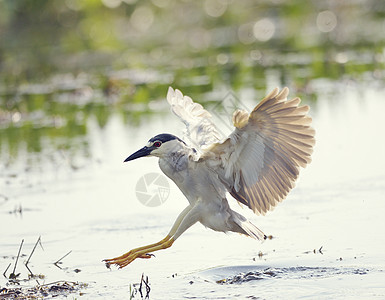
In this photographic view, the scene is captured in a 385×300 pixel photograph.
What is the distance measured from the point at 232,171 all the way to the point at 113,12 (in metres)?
21.3

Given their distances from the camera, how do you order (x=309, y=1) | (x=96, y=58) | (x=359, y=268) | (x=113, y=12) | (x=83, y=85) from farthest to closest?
1. (x=309, y=1)
2. (x=113, y=12)
3. (x=96, y=58)
4. (x=83, y=85)
5. (x=359, y=268)

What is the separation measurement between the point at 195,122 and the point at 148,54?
14294 millimetres

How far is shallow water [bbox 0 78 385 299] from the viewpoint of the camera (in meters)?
5.77

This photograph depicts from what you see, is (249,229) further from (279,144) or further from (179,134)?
(179,134)

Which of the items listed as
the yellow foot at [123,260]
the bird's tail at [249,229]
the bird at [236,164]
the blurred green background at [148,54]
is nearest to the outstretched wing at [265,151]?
the bird at [236,164]

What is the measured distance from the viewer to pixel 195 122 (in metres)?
6.41

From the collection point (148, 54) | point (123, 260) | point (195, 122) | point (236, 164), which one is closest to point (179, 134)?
point (195, 122)

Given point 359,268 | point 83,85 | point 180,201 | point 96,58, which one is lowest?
point 359,268

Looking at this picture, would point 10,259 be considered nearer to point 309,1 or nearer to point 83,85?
point 83,85

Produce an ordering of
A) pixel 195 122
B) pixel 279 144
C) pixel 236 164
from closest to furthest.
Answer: pixel 279 144
pixel 236 164
pixel 195 122

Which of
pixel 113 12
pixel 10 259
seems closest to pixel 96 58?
pixel 113 12

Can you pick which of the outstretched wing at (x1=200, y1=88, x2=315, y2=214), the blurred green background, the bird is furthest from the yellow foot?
the blurred green background

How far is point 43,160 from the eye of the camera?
33.6ft

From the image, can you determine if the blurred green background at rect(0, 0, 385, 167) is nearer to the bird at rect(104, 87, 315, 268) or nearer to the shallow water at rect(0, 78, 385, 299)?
the shallow water at rect(0, 78, 385, 299)
